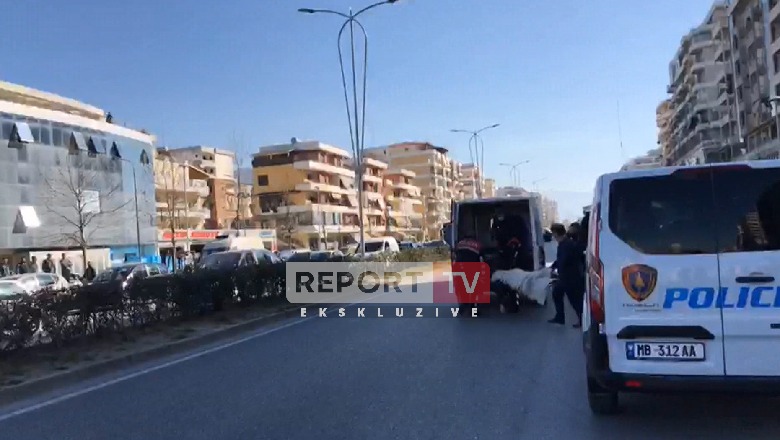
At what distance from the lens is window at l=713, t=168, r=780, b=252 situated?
5.34 metres

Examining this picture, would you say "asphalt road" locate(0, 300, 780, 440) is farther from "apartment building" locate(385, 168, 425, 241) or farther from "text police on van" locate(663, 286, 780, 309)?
"apartment building" locate(385, 168, 425, 241)

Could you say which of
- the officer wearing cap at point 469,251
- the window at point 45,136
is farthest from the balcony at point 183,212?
the officer wearing cap at point 469,251

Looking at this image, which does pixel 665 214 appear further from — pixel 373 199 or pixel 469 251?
pixel 373 199

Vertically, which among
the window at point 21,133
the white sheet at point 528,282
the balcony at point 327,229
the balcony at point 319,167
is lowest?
the white sheet at point 528,282

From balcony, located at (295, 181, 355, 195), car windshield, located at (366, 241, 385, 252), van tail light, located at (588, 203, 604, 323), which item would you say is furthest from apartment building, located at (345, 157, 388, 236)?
van tail light, located at (588, 203, 604, 323)

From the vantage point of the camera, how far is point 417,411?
6.84 m

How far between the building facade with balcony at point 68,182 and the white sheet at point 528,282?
37233 millimetres

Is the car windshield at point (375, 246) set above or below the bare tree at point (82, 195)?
below

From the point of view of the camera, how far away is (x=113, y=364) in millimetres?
10133

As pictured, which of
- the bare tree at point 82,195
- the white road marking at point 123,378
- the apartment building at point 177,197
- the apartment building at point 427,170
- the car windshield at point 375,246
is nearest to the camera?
the white road marking at point 123,378

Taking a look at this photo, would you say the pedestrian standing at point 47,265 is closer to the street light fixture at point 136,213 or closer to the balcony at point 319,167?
the street light fixture at point 136,213

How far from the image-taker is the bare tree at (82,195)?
5102 cm

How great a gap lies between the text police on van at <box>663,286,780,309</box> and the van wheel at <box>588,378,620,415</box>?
109 centimetres

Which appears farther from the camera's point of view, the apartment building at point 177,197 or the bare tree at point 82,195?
the apartment building at point 177,197
